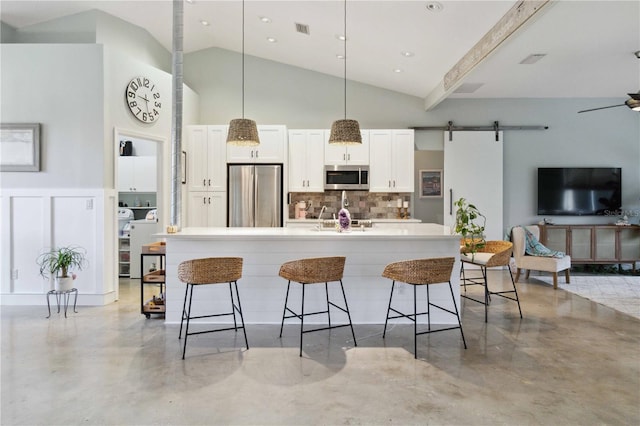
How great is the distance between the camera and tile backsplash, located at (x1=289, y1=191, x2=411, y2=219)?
267 inches

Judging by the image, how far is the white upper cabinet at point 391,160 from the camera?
6430 millimetres

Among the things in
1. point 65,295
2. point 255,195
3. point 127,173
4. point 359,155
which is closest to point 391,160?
point 359,155

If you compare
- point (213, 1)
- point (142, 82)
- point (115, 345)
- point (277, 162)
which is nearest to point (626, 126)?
point (277, 162)

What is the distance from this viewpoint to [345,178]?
20.9 ft

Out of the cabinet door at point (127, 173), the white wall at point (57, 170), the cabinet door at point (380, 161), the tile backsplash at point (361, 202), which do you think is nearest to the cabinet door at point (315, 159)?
the tile backsplash at point (361, 202)

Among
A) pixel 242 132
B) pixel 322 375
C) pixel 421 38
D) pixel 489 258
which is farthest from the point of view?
pixel 421 38

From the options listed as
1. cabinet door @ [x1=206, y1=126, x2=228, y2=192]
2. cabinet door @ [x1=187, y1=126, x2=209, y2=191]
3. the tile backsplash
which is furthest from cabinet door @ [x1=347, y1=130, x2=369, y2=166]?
cabinet door @ [x1=187, y1=126, x2=209, y2=191]

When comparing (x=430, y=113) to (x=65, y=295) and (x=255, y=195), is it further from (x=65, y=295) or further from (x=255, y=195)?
(x=65, y=295)

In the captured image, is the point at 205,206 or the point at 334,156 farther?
the point at 334,156

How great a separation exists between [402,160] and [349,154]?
908 millimetres

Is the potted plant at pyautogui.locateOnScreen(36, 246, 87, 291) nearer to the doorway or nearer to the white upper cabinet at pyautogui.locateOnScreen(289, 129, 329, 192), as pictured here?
the doorway

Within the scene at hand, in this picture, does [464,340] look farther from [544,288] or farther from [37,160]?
[37,160]

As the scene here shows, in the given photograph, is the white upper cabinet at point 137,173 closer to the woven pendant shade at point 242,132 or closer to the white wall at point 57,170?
the white wall at point 57,170

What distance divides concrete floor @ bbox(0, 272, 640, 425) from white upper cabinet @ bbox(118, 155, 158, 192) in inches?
123
